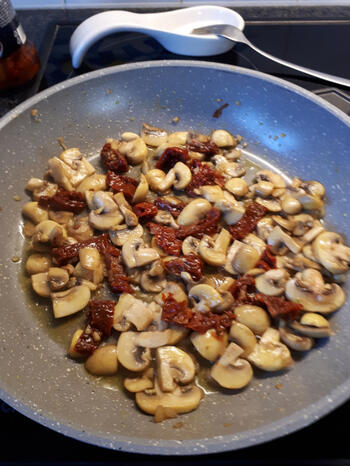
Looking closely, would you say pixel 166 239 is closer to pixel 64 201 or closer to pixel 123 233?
pixel 123 233

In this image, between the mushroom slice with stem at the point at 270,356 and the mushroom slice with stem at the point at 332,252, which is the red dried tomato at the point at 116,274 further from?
the mushroom slice with stem at the point at 332,252

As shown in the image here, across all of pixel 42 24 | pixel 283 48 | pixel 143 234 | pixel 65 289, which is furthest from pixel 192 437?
pixel 42 24

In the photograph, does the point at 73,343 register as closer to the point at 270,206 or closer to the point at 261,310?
the point at 261,310

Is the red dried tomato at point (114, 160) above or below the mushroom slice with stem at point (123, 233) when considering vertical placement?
above

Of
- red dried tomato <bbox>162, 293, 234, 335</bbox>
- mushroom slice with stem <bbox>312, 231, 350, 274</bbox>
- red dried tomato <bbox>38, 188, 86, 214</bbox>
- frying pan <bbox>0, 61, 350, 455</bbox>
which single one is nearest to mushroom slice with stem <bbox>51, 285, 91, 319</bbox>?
frying pan <bbox>0, 61, 350, 455</bbox>

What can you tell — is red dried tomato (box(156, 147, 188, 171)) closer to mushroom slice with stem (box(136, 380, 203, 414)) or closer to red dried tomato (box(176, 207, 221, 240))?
red dried tomato (box(176, 207, 221, 240))

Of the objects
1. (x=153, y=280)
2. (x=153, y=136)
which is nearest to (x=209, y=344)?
(x=153, y=280)

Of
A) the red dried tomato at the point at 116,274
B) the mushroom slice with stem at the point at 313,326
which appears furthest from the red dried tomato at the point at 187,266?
the mushroom slice with stem at the point at 313,326
